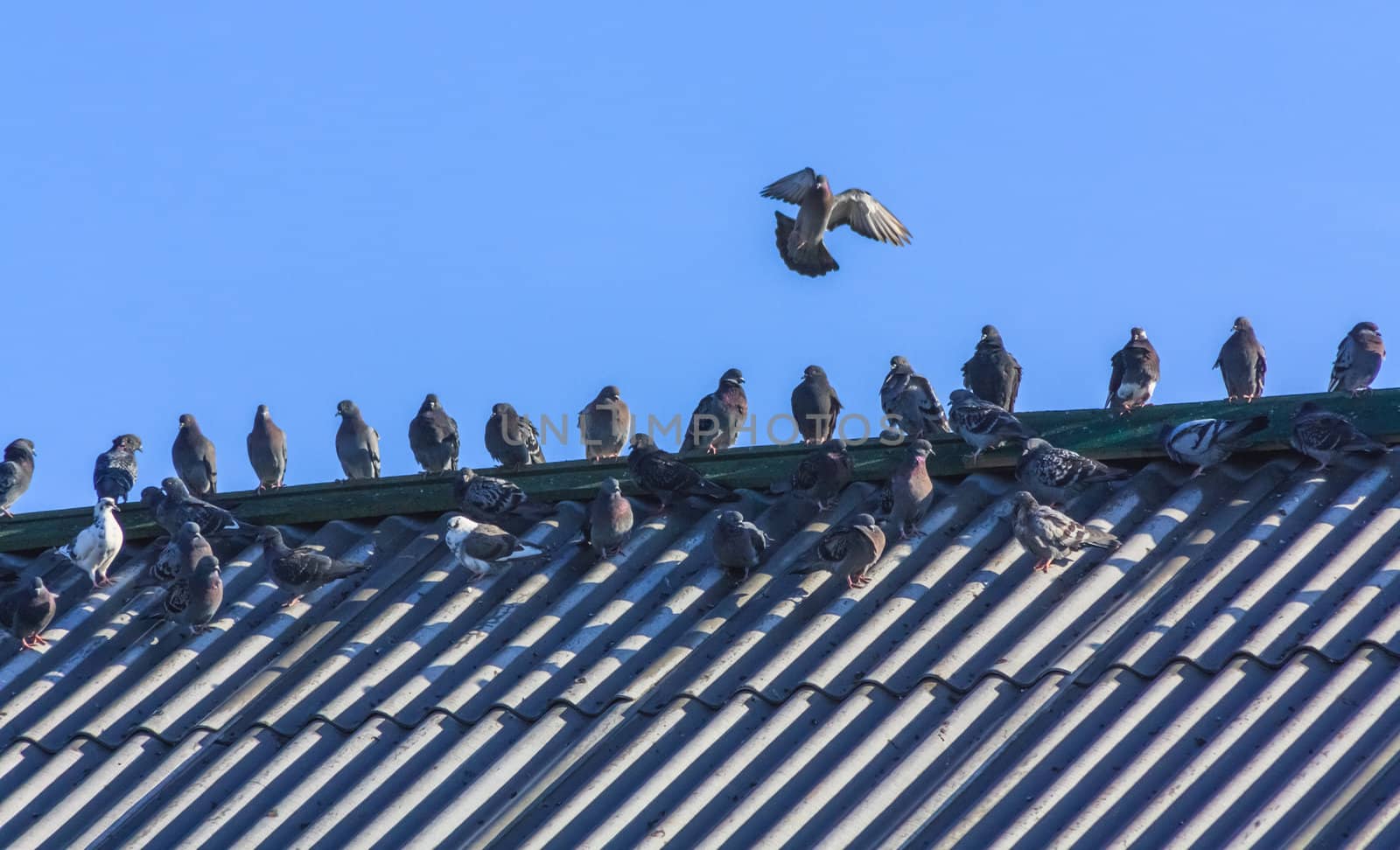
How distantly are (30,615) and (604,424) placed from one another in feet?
16.0

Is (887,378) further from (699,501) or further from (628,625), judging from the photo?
(628,625)

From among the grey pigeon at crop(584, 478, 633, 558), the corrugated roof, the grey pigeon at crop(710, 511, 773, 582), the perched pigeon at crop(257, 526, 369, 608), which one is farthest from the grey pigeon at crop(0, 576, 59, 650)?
the grey pigeon at crop(710, 511, 773, 582)

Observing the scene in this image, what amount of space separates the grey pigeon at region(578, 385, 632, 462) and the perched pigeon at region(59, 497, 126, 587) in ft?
13.0

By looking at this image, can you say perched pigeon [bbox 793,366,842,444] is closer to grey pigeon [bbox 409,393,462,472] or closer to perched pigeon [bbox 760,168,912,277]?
perched pigeon [bbox 760,168,912,277]

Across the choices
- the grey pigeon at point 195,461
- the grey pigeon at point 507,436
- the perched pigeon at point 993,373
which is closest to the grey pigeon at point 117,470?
the grey pigeon at point 195,461

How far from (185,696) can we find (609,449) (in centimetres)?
538

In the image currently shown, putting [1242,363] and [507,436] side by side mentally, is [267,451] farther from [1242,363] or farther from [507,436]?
[1242,363]

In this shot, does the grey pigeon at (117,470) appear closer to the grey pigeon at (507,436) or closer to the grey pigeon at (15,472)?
the grey pigeon at (15,472)

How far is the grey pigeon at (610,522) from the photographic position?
8.25m

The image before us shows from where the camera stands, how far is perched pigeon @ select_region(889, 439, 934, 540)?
8.12 meters

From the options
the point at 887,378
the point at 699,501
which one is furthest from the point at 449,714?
the point at 887,378

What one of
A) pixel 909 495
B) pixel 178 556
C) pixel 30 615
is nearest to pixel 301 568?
pixel 178 556

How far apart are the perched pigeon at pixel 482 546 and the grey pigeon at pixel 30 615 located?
164 cm

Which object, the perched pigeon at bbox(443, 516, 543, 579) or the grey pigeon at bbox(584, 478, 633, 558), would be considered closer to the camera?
the perched pigeon at bbox(443, 516, 543, 579)
